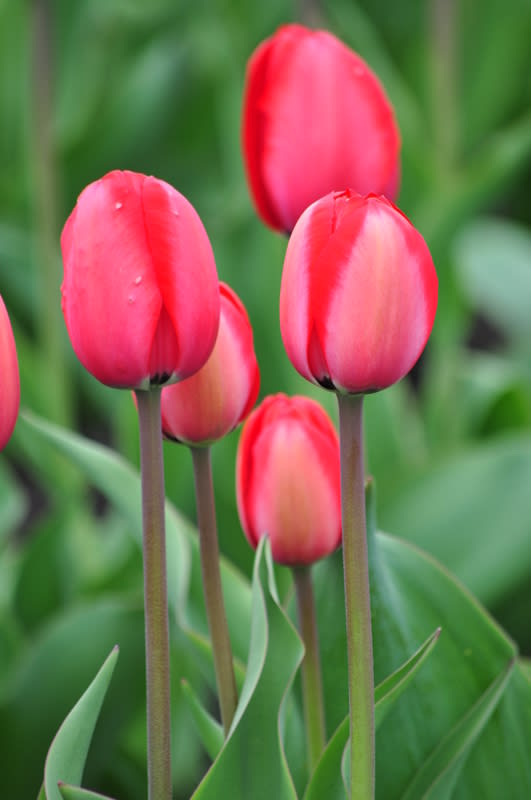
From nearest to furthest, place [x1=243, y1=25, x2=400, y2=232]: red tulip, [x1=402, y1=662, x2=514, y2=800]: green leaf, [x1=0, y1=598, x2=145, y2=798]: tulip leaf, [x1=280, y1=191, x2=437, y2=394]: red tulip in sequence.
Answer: [x1=280, y1=191, x2=437, y2=394]: red tulip, [x1=402, y1=662, x2=514, y2=800]: green leaf, [x1=243, y1=25, x2=400, y2=232]: red tulip, [x1=0, y1=598, x2=145, y2=798]: tulip leaf

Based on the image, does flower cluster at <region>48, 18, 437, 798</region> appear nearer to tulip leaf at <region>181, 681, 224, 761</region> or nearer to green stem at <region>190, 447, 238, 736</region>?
green stem at <region>190, 447, 238, 736</region>

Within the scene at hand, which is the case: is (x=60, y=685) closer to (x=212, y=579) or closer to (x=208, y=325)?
(x=212, y=579)

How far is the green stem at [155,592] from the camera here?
0.45 meters

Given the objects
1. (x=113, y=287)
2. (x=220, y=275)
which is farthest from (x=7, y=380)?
(x=220, y=275)

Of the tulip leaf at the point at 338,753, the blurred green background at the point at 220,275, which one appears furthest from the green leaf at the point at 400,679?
the blurred green background at the point at 220,275

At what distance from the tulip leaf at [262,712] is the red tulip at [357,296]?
4.5 inches

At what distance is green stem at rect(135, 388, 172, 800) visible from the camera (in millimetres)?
452

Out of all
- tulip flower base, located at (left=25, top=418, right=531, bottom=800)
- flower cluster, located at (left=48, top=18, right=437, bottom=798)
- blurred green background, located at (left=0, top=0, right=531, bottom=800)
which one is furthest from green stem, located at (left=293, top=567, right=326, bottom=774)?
blurred green background, located at (left=0, top=0, right=531, bottom=800)

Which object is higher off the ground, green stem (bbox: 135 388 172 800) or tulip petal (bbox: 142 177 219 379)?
tulip petal (bbox: 142 177 219 379)

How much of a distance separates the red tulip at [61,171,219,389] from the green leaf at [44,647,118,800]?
123 mm

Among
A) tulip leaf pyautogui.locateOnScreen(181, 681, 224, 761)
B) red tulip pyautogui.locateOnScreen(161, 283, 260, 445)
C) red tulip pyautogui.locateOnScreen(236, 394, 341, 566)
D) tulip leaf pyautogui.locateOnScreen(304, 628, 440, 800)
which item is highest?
red tulip pyautogui.locateOnScreen(161, 283, 260, 445)

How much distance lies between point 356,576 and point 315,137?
33cm

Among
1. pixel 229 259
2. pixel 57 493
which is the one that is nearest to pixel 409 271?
pixel 229 259

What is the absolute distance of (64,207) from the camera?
2.14m
